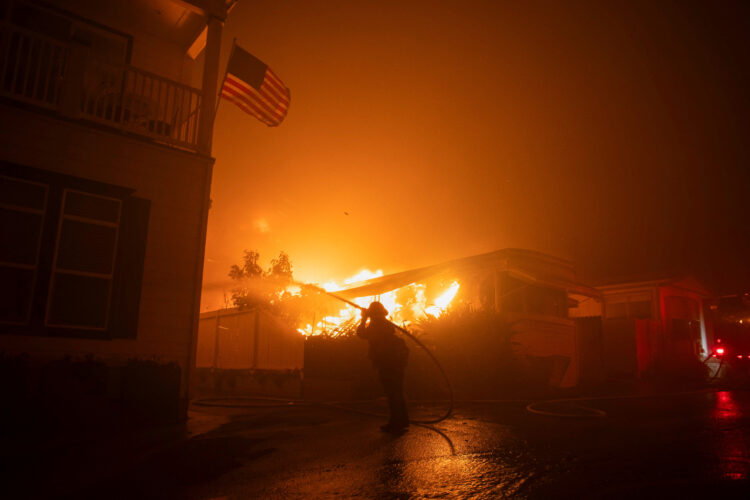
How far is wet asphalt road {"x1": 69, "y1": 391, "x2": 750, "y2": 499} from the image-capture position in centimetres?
402

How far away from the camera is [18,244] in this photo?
7.46m

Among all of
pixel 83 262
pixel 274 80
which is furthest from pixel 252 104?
pixel 83 262

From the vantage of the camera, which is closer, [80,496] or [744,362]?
[80,496]

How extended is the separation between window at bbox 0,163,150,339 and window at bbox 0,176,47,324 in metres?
0.01

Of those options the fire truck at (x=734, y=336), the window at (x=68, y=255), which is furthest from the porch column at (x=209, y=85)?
the fire truck at (x=734, y=336)

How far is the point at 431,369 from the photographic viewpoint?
1291 centimetres

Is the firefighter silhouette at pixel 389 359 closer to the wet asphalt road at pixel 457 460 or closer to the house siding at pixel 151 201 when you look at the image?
the wet asphalt road at pixel 457 460

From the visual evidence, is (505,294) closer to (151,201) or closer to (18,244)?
(151,201)

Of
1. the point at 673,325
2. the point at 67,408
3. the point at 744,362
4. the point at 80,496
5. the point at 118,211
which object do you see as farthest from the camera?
the point at 673,325

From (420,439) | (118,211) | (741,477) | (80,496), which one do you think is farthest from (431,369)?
(80,496)

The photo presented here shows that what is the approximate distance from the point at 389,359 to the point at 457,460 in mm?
2288

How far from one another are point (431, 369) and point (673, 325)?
56.8ft

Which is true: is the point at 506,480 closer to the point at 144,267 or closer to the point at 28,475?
the point at 28,475

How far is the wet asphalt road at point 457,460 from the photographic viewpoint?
402cm
